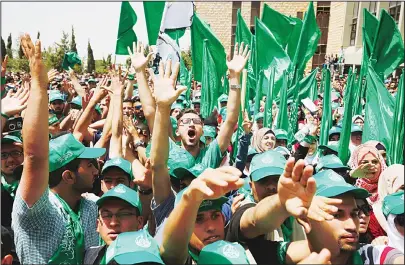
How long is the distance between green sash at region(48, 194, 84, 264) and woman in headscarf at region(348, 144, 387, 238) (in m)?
1.92

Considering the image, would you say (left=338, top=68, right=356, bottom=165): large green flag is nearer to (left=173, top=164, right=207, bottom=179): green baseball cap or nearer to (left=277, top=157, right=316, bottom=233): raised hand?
(left=173, top=164, right=207, bottom=179): green baseball cap

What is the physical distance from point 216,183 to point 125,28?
537 centimetres

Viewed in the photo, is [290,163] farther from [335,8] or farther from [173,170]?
[335,8]

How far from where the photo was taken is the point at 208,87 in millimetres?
6133

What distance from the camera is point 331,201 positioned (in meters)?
1.61

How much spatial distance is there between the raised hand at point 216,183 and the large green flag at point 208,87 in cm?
451

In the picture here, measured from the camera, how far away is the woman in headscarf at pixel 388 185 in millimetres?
2471

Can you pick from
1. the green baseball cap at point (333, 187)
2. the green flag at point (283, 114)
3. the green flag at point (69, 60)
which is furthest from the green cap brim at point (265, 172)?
the green flag at point (69, 60)

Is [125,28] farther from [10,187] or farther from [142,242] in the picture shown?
[142,242]

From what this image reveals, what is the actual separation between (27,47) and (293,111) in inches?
195

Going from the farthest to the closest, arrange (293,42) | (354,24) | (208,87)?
1. (354,24)
2. (293,42)
3. (208,87)

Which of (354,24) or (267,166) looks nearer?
(267,166)

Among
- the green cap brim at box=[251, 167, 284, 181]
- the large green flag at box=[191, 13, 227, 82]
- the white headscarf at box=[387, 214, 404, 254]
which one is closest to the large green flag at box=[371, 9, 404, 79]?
the large green flag at box=[191, 13, 227, 82]

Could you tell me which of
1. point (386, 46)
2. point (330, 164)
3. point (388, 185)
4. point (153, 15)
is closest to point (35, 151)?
point (388, 185)
